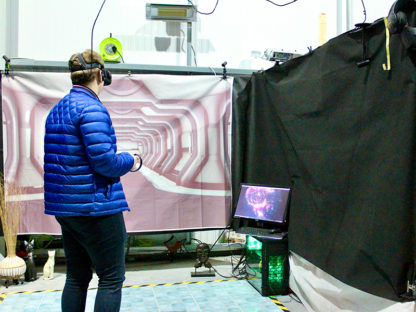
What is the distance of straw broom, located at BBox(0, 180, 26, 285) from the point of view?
10.3 ft

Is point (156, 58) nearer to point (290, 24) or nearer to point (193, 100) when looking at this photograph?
point (193, 100)

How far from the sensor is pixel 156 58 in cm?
420

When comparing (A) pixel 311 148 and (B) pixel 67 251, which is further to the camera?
(A) pixel 311 148

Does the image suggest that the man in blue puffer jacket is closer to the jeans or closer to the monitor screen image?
the jeans

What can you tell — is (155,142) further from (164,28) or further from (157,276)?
(164,28)

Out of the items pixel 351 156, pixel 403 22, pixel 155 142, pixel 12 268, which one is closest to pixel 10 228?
pixel 12 268

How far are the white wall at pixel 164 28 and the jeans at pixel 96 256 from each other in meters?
2.75

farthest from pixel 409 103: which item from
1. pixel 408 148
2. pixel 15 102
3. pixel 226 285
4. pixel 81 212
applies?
pixel 15 102

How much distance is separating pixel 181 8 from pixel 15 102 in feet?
5.95

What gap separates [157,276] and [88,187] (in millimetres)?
2020

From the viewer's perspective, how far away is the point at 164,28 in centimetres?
421

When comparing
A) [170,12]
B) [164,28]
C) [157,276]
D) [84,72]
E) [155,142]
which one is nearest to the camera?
[84,72]

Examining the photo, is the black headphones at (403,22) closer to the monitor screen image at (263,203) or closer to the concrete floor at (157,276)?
the monitor screen image at (263,203)

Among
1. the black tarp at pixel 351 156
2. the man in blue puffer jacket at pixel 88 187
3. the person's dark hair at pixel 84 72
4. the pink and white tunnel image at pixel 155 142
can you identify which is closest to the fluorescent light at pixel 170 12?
the pink and white tunnel image at pixel 155 142
